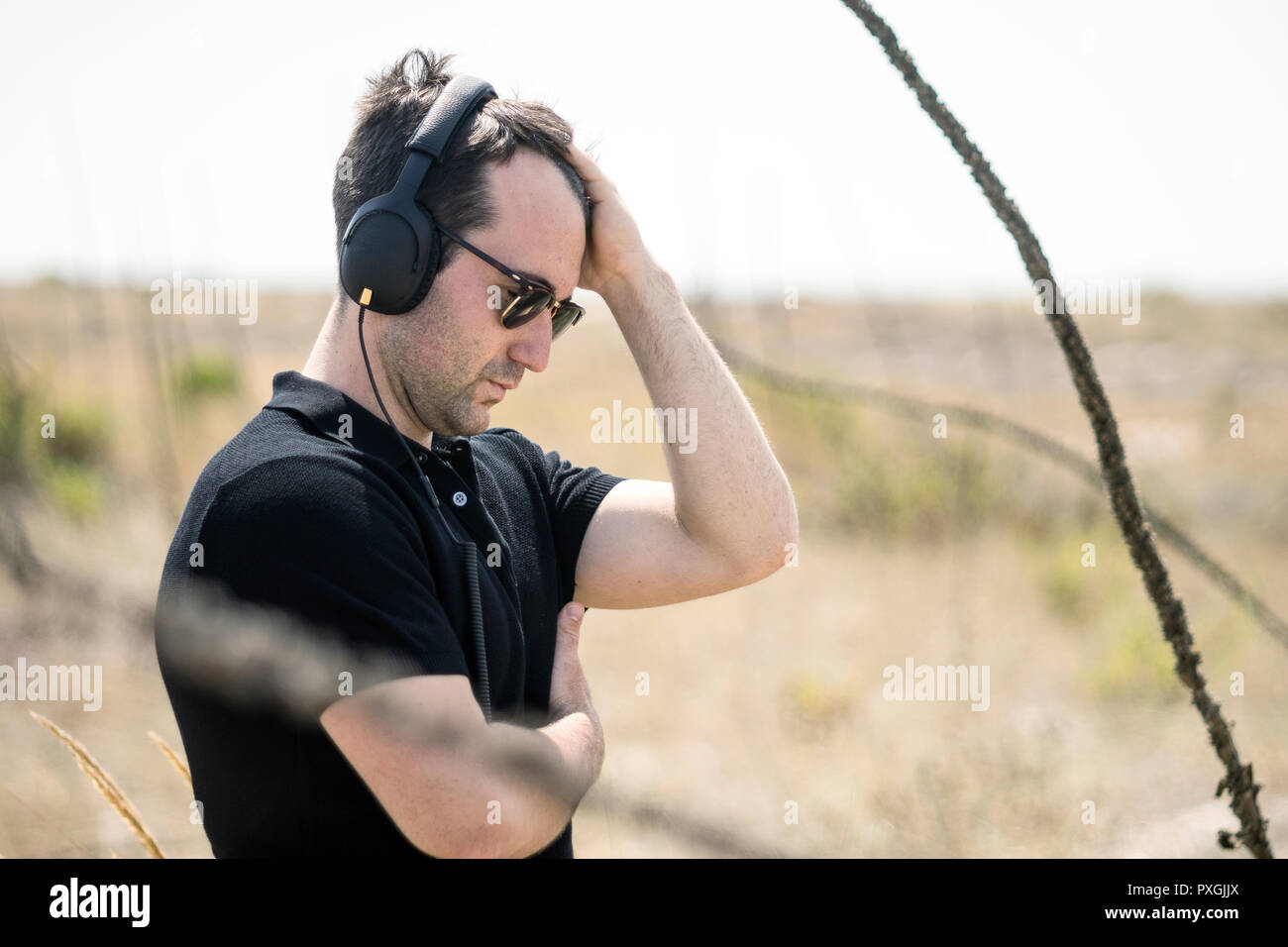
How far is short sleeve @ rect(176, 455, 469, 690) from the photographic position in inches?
51.1

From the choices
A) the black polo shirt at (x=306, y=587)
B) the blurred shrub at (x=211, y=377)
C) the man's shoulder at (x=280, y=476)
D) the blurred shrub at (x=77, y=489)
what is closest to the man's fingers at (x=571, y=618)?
the black polo shirt at (x=306, y=587)

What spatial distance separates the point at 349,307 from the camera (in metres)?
1.76

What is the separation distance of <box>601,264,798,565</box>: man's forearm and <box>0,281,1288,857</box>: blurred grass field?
0.38 m

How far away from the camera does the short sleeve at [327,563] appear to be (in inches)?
51.1

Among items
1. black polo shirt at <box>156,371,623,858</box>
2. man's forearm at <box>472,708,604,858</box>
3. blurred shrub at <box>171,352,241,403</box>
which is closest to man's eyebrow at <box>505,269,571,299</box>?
black polo shirt at <box>156,371,623,858</box>

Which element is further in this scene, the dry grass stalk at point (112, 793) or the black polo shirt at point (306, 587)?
the dry grass stalk at point (112, 793)

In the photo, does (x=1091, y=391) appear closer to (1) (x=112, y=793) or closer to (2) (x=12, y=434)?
(1) (x=112, y=793)

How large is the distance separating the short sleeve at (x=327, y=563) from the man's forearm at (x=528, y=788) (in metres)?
0.14

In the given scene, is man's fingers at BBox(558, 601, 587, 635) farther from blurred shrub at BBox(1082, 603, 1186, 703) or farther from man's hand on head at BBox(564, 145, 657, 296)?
blurred shrub at BBox(1082, 603, 1186, 703)

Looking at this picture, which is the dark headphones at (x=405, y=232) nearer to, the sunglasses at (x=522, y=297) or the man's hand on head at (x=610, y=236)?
the sunglasses at (x=522, y=297)

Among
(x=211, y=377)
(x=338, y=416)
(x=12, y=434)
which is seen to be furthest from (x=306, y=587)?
(x=211, y=377)

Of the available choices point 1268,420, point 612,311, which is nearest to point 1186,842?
point 612,311
